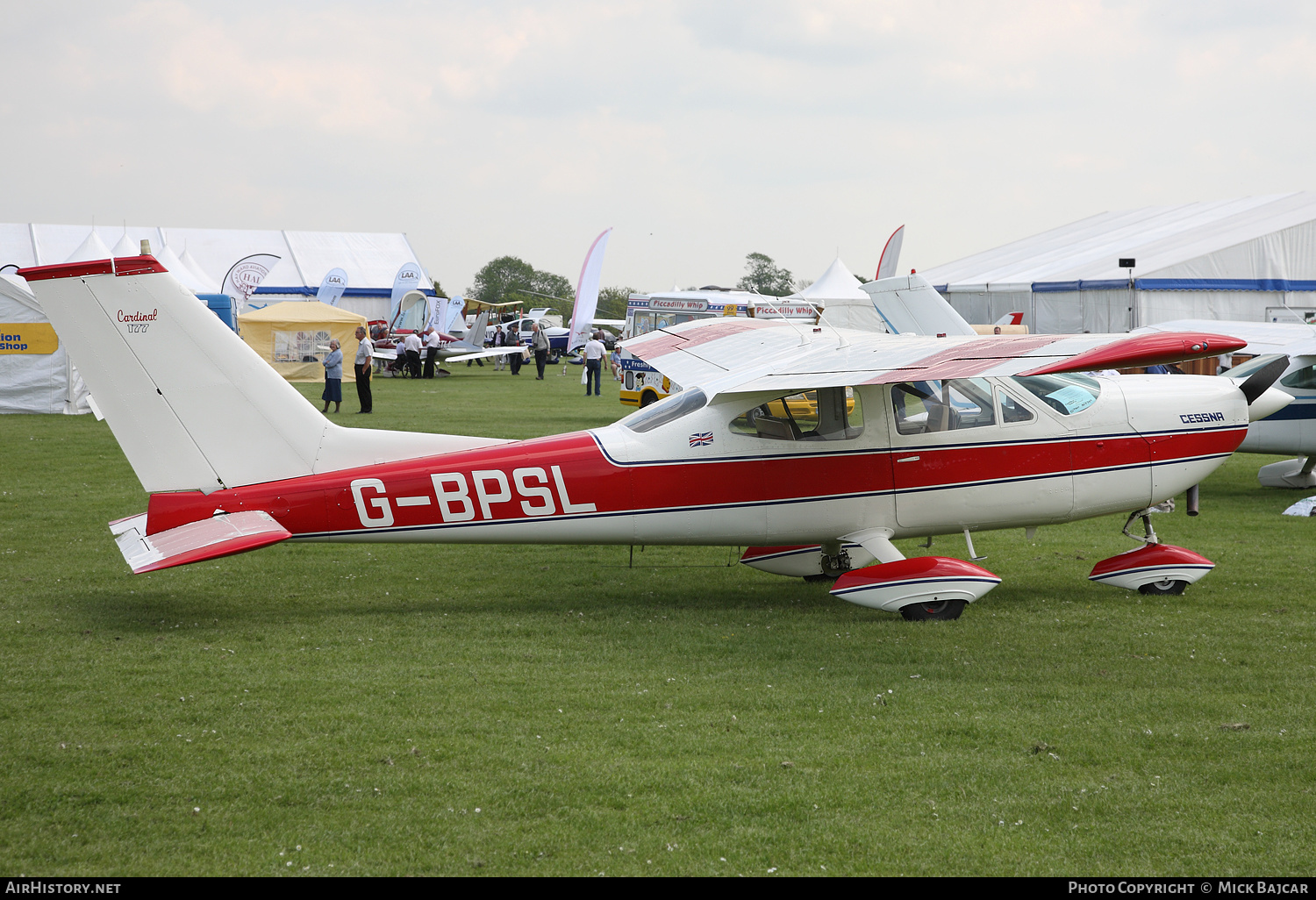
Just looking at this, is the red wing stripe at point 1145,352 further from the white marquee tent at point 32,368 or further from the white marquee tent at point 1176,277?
the white marquee tent at point 1176,277

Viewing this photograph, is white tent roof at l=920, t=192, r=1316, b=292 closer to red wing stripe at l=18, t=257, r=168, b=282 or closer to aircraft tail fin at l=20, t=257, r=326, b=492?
aircraft tail fin at l=20, t=257, r=326, b=492

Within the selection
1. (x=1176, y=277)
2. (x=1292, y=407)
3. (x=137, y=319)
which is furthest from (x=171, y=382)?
(x=1176, y=277)

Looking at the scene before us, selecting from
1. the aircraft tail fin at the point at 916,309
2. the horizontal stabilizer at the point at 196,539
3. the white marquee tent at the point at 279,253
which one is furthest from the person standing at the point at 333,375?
the white marquee tent at the point at 279,253

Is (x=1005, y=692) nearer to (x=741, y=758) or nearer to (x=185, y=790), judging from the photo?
(x=741, y=758)

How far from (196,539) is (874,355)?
474 cm

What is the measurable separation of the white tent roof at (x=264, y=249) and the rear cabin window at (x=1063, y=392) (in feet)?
146

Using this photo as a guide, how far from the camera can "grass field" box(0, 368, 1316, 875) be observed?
4230 mm

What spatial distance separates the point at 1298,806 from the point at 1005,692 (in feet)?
5.87

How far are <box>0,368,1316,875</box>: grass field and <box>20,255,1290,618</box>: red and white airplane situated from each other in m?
0.71

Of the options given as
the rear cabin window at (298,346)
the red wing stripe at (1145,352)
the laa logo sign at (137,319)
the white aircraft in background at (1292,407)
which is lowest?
the white aircraft in background at (1292,407)

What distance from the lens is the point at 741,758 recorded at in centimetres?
516

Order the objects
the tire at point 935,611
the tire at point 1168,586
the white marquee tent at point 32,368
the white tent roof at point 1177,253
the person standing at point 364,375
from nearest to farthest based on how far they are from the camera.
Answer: the tire at point 935,611, the tire at point 1168,586, the white marquee tent at point 32,368, the person standing at point 364,375, the white tent roof at point 1177,253

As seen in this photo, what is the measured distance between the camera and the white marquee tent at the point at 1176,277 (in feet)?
92.8
